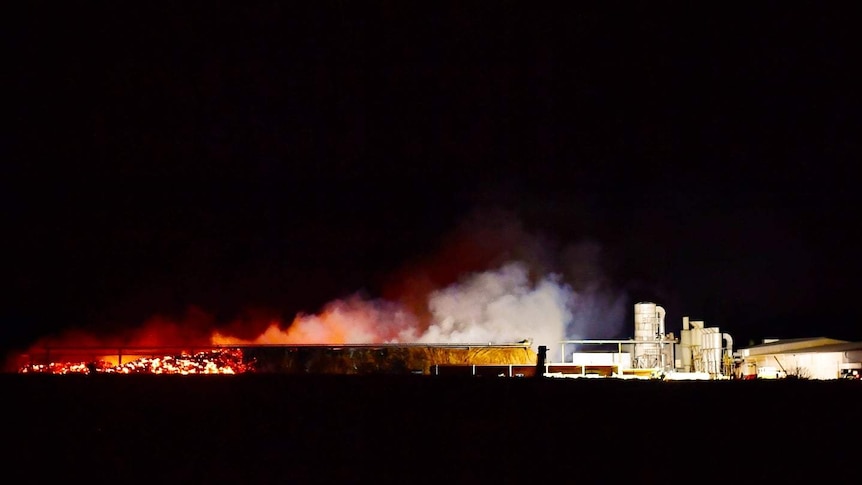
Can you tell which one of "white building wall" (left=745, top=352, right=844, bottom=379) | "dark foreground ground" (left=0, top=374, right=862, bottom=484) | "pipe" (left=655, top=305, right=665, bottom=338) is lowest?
"dark foreground ground" (left=0, top=374, right=862, bottom=484)

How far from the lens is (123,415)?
15055 millimetres

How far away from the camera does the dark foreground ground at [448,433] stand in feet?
41.3

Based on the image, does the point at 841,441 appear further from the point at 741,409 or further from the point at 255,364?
the point at 255,364

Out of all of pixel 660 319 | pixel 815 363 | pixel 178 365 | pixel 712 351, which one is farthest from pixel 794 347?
pixel 178 365

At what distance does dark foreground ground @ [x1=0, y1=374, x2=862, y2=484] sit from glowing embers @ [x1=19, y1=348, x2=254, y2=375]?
1331 cm

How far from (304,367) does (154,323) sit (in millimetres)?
13154

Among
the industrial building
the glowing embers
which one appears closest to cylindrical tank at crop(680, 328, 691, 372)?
the industrial building

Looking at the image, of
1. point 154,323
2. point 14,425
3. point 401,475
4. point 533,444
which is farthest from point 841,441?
point 154,323

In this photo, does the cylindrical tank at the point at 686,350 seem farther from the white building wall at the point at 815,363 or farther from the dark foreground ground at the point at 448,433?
the dark foreground ground at the point at 448,433

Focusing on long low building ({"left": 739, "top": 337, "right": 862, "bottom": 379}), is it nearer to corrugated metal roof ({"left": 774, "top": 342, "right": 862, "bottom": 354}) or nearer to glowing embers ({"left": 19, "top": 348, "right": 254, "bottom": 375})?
corrugated metal roof ({"left": 774, "top": 342, "right": 862, "bottom": 354})

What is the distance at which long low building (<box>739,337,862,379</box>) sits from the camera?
3481 centimetres

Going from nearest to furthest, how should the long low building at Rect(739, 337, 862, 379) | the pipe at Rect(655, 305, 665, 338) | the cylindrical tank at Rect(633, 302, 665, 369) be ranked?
1. the long low building at Rect(739, 337, 862, 379)
2. the cylindrical tank at Rect(633, 302, 665, 369)
3. the pipe at Rect(655, 305, 665, 338)

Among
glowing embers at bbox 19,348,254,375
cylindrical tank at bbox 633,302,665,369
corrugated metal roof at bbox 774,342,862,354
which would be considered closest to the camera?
glowing embers at bbox 19,348,254,375

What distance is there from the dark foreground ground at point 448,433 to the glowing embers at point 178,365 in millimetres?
13313
